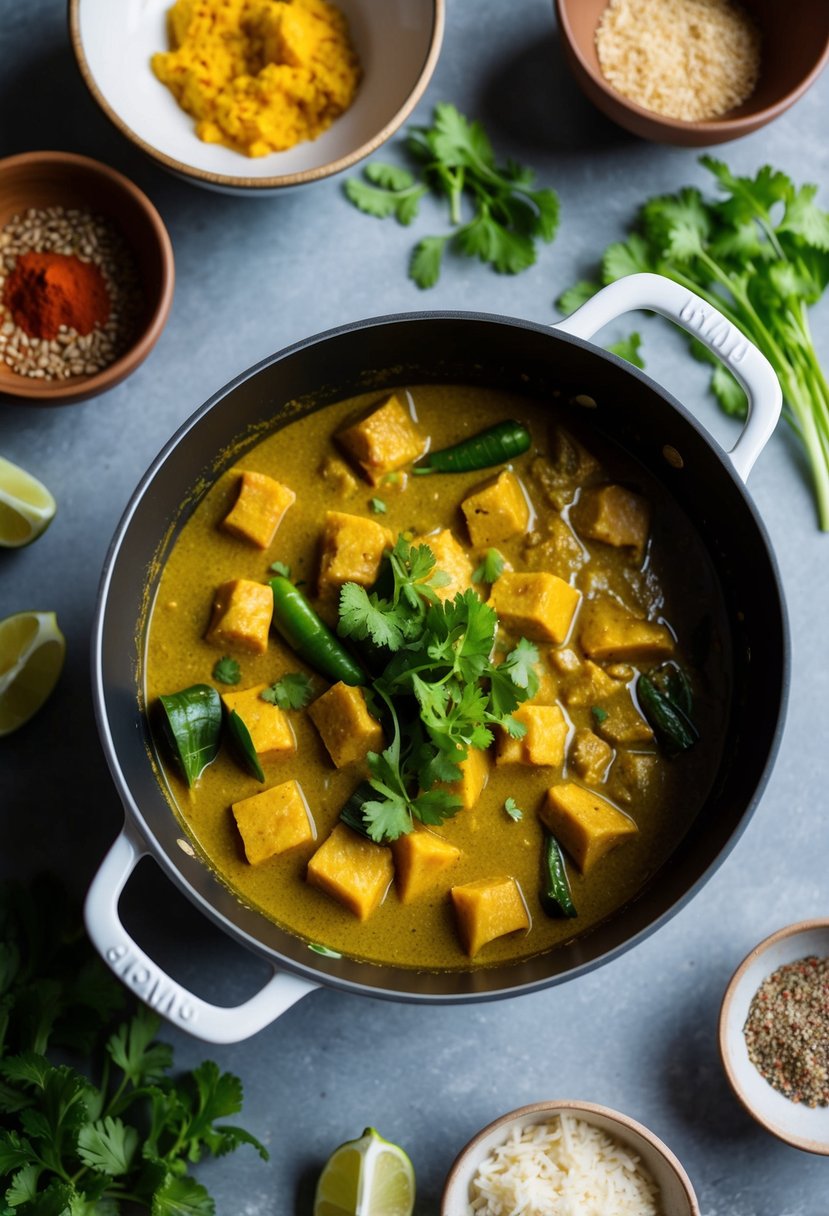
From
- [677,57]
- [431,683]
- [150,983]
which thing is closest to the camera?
[150,983]

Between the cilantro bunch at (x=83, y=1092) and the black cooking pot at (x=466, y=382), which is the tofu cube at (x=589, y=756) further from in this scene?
the cilantro bunch at (x=83, y=1092)

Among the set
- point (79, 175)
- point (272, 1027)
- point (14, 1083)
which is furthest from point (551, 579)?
point (14, 1083)

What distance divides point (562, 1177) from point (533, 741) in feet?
4.40

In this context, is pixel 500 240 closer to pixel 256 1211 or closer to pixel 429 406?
pixel 429 406

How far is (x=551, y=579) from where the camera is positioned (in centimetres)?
386

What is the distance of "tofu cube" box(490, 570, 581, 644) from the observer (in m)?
3.83

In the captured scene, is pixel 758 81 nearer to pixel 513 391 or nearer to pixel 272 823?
pixel 513 391

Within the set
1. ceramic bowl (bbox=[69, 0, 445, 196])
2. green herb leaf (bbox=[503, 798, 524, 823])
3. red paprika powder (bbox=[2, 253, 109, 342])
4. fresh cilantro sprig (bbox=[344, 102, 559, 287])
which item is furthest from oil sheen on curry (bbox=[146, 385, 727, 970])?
ceramic bowl (bbox=[69, 0, 445, 196])

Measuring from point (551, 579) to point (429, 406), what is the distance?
742 mm

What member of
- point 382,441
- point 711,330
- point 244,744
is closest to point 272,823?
point 244,744

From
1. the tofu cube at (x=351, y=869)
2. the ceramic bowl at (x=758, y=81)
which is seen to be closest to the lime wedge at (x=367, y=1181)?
the tofu cube at (x=351, y=869)

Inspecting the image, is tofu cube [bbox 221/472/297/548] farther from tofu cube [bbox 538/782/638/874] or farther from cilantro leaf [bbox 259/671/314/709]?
tofu cube [bbox 538/782/638/874]

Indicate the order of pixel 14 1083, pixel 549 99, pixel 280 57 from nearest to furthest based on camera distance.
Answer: pixel 14 1083
pixel 280 57
pixel 549 99

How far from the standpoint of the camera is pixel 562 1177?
3.84m
